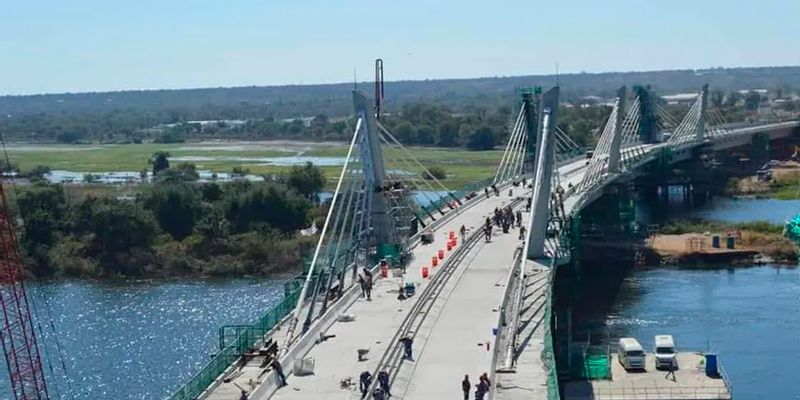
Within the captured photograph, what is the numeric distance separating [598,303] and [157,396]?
27991 millimetres

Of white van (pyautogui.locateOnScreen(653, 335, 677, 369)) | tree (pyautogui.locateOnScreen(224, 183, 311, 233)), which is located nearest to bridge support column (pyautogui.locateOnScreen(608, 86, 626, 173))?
tree (pyautogui.locateOnScreen(224, 183, 311, 233))

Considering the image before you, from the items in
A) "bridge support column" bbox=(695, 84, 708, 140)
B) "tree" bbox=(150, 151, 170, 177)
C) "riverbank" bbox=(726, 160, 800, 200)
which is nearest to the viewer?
"riverbank" bbox=(726, 160, 800, 200)

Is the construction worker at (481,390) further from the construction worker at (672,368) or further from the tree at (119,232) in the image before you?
the tree at (119,232)

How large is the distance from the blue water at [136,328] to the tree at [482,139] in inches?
3987

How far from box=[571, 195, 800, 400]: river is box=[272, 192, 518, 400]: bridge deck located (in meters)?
11.3

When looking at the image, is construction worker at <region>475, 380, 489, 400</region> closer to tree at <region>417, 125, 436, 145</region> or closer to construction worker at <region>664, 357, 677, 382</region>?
construction worker at <region>664, 357, 677, 382</region>

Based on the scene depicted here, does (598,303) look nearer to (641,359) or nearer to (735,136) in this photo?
(641,359)

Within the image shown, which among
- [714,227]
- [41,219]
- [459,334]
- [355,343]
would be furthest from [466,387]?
[714,227]

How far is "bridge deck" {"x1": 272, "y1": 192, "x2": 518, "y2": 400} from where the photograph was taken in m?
34.8

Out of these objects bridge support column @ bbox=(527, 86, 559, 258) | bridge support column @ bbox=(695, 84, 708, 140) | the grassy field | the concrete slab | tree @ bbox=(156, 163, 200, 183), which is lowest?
the grassy field

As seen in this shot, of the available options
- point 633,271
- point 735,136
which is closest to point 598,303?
point 633,271

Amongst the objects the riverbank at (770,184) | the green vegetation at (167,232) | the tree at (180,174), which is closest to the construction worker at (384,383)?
the green vegetation at (167,232)

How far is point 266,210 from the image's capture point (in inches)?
3652

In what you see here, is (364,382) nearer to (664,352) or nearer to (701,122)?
(664,352)
